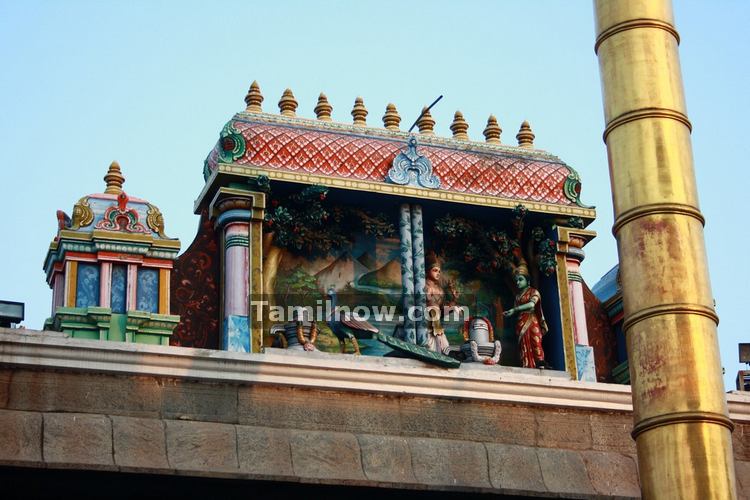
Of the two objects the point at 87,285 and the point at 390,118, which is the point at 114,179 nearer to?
the point at 87,285

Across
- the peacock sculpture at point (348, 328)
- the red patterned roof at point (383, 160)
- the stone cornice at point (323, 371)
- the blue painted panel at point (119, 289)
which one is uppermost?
the red patterned roof at point (383, 160)

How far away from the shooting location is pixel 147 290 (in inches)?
582

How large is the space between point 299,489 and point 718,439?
3.99m

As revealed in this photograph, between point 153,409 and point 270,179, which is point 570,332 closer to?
point 270,179

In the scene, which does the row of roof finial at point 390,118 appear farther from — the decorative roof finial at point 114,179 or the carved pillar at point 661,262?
the carved pillar at point 661,262

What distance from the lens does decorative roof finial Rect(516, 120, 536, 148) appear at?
56.0ft

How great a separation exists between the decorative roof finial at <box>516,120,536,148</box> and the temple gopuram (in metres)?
0.03

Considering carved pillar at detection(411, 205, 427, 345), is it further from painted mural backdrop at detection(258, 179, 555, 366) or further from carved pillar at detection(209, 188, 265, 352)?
carved pillar at detection(209, 188, 265, 352)

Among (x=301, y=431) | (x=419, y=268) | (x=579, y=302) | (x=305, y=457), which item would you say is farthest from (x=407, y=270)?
(x=305, y=457)

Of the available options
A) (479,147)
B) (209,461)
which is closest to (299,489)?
(209,461)

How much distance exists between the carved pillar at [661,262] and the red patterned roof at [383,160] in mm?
4363

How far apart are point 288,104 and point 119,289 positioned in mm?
2795

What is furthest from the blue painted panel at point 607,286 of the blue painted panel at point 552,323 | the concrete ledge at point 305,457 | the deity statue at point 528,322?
the concrete ledge at point 305,457

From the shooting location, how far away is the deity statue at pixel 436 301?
612 inches
